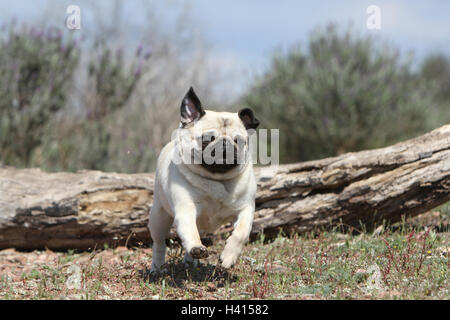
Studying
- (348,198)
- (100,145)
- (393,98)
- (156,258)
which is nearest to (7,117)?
(100,145)

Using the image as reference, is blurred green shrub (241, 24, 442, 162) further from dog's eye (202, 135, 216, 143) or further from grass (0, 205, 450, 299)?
dog's eye (202, 135, 216, 143)

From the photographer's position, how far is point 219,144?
4.18 meters

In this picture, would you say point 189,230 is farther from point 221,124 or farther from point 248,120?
point 248,120

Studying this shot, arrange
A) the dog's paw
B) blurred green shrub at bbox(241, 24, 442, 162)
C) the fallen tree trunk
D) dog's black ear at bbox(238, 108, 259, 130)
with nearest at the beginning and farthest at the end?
the dog's paw → dog's black ear at bbox(238, 108, 259, 130) → the fallen tree trunk → blurred green shrub at bbox(241, 24, 442, 162)

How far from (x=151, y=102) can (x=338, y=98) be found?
21.0 feet

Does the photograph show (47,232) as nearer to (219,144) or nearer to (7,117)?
(219,144)

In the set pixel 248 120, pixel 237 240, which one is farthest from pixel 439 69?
pixel 237 240

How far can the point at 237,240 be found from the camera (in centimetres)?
415

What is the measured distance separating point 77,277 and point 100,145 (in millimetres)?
5941

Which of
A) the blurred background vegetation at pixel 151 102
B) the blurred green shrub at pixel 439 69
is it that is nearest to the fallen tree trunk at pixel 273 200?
the blurred background vegetation at pixel 151 102

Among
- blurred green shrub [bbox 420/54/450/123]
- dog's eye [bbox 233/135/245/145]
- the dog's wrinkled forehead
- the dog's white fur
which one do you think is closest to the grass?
the dog's white fur

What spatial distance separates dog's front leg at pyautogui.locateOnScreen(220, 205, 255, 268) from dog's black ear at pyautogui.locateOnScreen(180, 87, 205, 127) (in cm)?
91

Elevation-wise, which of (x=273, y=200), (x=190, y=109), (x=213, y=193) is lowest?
(x=273, y=200)

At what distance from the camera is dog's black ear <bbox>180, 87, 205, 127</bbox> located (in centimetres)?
438
